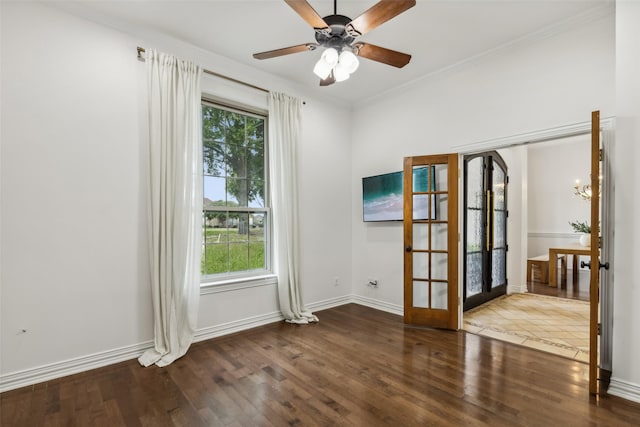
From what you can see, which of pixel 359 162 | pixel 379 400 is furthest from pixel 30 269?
pixel 359 162

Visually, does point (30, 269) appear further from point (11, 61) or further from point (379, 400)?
point (379, 400)

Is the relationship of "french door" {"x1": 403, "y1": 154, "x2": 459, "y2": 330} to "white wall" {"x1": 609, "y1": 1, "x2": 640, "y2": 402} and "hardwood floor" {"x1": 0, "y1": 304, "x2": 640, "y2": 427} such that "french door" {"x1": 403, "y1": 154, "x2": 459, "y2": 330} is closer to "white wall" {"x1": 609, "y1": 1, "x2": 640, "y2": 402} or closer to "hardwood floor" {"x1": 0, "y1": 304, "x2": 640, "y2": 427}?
"hardwood floor" {"x1": 0, "y1": 304, "x2": 640, "y2": 427}

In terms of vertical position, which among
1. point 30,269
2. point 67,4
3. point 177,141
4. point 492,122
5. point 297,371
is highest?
point 67,4

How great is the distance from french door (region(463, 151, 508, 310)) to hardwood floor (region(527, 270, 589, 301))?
83 centimetres

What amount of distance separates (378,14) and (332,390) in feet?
8.95

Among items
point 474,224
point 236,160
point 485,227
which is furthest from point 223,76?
point 485,227

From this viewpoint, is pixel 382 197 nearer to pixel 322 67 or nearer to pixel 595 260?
pixel 322 67

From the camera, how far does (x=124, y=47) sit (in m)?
2.97

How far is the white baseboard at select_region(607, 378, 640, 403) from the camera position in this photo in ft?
7.34

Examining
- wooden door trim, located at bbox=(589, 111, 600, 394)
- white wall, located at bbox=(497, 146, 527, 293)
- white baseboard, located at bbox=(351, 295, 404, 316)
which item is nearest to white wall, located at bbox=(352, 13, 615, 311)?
white baseboard, located at bbox=(351, 295, 404, 316)

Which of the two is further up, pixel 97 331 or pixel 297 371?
pixel 97 331

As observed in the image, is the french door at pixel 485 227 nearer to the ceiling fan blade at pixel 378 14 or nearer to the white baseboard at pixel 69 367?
the ceiling fan blade at pixel 378 14

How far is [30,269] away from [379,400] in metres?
2.94

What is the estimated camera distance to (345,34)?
2.33 metres
